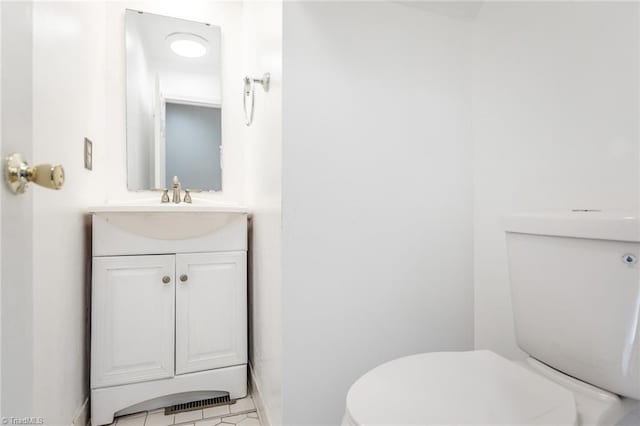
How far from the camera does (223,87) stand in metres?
1.86

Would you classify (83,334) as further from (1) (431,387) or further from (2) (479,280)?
(2) (479,280)

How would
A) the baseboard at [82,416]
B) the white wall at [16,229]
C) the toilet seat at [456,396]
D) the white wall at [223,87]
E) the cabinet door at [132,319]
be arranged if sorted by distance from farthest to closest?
1. the white wall at [223,87]
2. the cabinet door at [132,319]
3. the baseboard at [82,416]
4. the toilet seat at [456,396]
5. the white wall at [16,229]

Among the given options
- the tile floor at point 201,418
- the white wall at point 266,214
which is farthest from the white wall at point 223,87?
the tile floor at point 201,418

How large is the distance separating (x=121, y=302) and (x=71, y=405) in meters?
0.36

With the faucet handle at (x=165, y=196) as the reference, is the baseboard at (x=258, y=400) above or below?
below

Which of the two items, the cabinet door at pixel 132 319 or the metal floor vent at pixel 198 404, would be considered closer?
the cabinet door at pixel 132 319

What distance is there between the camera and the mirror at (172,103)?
1709 millimetres

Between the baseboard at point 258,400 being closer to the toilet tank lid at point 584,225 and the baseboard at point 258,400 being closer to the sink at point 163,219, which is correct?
the sink at point 163,219

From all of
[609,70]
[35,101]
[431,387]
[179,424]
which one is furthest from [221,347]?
[609,70]

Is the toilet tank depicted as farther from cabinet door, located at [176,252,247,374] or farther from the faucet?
the faucet

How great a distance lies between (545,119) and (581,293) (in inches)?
22.2

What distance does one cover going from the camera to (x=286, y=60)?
3.36ft

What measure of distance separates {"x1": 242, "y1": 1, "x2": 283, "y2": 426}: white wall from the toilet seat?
41 cm

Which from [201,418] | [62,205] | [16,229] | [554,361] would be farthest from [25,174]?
[201,418]
